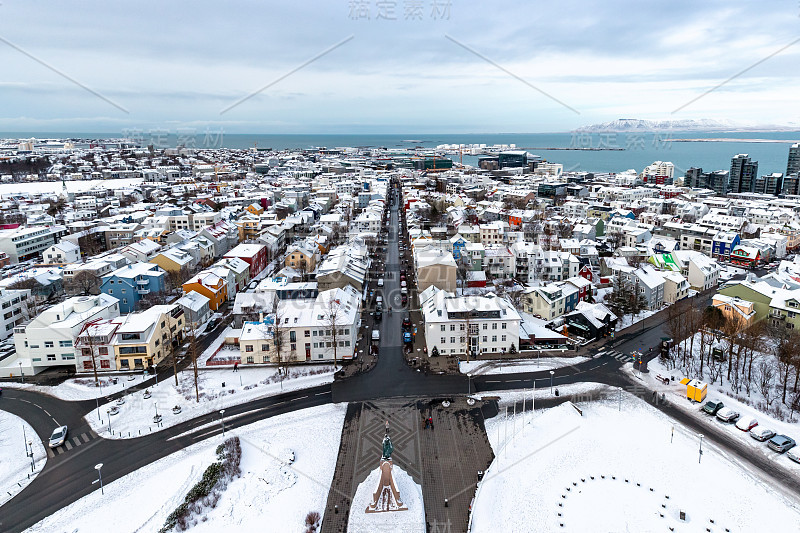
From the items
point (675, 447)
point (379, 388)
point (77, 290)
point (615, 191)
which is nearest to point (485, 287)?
point (379, 388)

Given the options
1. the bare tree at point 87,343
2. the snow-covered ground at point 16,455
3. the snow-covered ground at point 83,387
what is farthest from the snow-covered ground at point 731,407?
the bare tree at point 87,343

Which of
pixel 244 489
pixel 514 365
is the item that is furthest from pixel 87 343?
pixel 514 365

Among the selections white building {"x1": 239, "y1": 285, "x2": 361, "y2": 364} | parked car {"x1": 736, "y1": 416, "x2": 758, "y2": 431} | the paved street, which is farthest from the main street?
white building {"x1": 239, "y1": 285, "x2": 361, "y2": 364}

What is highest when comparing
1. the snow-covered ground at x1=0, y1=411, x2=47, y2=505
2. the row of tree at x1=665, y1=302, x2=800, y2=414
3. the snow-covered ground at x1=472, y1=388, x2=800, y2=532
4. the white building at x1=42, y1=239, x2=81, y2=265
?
the white building at x1=42, y1=239, x2=81, y2=265

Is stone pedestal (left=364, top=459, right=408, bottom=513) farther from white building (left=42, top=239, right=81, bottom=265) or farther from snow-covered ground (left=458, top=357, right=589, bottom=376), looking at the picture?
white building (left=42, top=239, right=81, bottom=265)

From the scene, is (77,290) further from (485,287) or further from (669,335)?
(669,335)

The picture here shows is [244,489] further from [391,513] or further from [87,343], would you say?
[87,343]

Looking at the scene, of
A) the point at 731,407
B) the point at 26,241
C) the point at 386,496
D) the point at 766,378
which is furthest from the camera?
the point at 26,241
